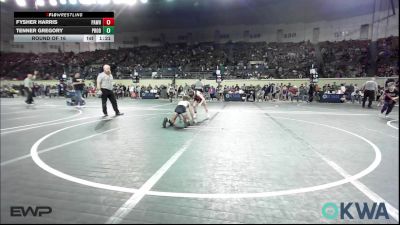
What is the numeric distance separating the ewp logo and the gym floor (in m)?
0.05

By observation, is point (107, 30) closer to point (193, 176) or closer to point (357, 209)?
point (193, 176)

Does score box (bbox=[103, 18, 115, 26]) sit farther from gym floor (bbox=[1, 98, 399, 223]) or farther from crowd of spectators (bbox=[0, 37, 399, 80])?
crowd of spectators (bbox=[0, 37, 399, 80])

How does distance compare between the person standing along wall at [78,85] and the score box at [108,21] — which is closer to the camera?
the score box at [108,21]

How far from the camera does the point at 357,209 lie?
277 centimetres

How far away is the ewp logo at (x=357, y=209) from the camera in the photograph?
2.66 m

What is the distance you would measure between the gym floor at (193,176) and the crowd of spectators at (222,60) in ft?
61.0

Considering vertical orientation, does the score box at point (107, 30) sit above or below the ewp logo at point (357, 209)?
above

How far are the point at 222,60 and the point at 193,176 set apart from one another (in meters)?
30.7
